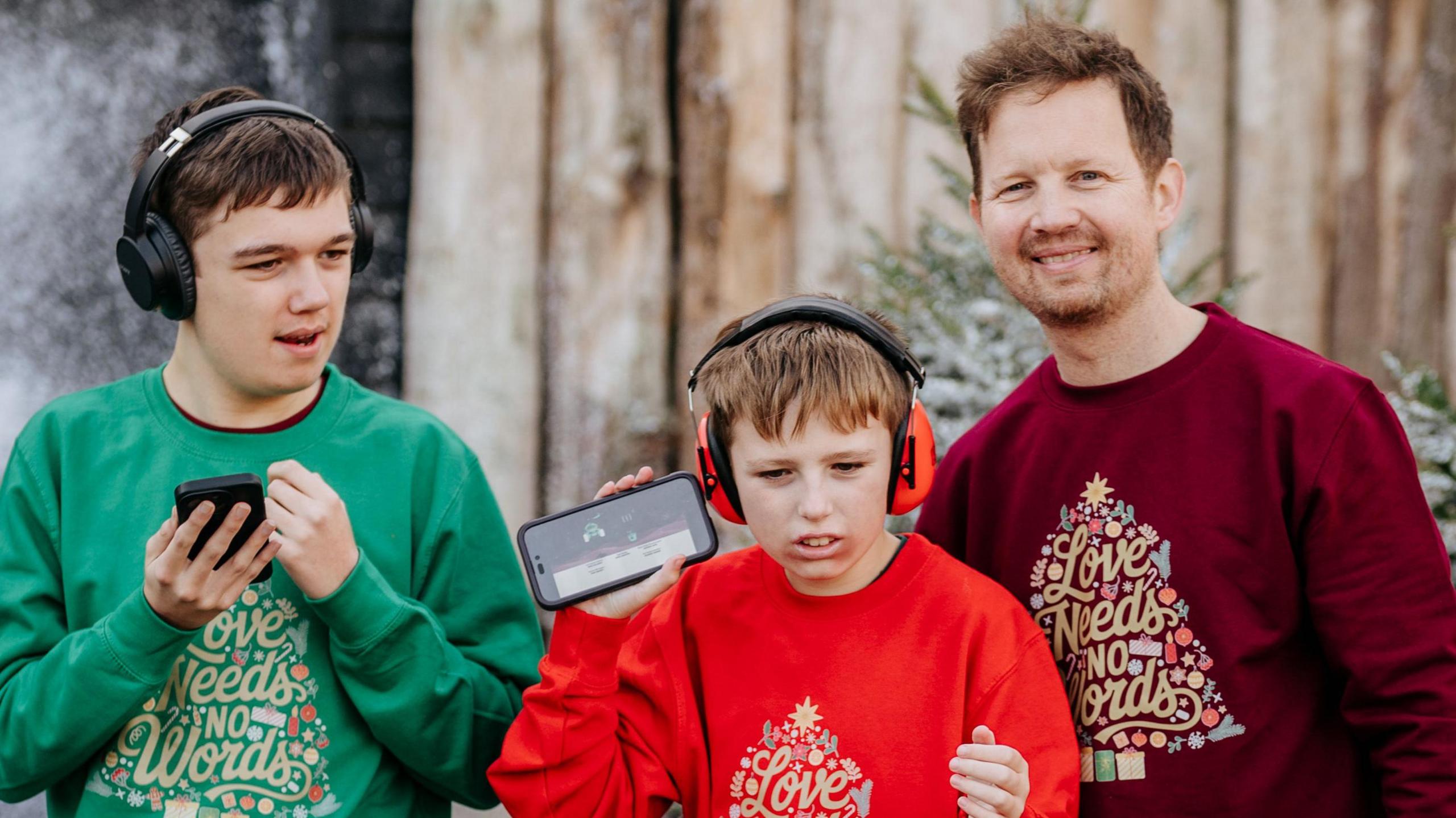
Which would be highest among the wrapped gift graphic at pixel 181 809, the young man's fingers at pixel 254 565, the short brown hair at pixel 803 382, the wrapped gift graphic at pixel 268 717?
the short brown hair at pixel 803 382

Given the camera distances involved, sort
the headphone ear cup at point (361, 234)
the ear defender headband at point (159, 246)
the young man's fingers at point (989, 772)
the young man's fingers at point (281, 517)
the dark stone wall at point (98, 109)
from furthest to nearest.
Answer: the dark stone wall at point (98, 109) < the headphone ear cup at point (361, 234) < the ear defender headband at point (159, 246) < the young man's fingers at point (281, 517) < the young man's fingers at point (989, 772)

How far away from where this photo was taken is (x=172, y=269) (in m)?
2.00

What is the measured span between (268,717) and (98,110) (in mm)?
2720

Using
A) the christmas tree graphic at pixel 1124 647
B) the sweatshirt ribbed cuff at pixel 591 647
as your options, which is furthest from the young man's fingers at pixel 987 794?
the sweatshirt ribbed cuff at pixel 591 647

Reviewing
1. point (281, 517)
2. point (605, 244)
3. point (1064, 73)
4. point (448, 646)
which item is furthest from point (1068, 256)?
point (605, 244)

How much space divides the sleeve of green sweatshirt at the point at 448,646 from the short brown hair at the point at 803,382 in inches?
19.7

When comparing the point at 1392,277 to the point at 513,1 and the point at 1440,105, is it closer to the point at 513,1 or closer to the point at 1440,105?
the point at 1440,105

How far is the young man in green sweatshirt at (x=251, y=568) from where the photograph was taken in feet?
6.25

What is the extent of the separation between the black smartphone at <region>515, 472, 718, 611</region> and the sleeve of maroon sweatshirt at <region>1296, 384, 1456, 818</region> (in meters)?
0.98

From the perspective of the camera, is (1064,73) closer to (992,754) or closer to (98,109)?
(992,754)

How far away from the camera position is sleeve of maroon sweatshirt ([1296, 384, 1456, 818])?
1841 millimetres

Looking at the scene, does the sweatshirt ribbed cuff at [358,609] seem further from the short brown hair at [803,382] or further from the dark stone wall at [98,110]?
the dark stone wall at [98,110]

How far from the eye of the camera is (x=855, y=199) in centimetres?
408

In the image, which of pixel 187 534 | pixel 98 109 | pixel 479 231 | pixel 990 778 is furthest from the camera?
pixel 479 231
